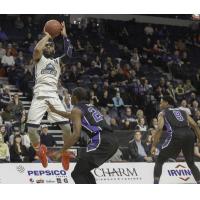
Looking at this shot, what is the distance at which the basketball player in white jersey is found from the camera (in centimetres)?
1140

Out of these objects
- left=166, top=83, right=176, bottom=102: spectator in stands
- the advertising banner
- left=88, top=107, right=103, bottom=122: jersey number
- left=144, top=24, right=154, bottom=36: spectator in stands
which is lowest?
the advertising banner

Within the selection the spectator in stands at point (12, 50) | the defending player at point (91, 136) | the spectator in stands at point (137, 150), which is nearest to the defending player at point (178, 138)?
the defending player at point (91, 136)

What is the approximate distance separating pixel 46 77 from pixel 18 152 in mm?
2514

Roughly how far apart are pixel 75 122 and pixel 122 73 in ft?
33.5

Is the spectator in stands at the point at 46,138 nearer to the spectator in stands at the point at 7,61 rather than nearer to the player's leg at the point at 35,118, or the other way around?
the player's leg at the point at 35,118

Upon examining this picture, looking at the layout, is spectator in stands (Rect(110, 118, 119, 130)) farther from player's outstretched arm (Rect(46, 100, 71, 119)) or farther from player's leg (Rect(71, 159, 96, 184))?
player's leg (Rect(71, 159, 96, 184))

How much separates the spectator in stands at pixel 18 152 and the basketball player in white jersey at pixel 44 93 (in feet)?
6.55

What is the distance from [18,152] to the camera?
44.4 feet

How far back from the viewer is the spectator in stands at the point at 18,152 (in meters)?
13.5

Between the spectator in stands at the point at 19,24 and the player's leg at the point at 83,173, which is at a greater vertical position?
the spectator in stands at the point at 19,24

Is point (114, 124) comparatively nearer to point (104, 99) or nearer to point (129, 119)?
point (129, 119)

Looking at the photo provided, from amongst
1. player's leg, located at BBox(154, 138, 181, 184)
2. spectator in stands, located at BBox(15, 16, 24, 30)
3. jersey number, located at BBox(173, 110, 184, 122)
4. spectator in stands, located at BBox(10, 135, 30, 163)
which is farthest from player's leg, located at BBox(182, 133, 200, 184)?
spectator in stands, located at BBox(15, 16, 24, 30)

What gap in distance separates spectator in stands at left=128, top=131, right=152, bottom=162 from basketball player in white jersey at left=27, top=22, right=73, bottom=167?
8.54 feet

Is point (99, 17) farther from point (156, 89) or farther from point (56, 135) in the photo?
point (56, 135)
